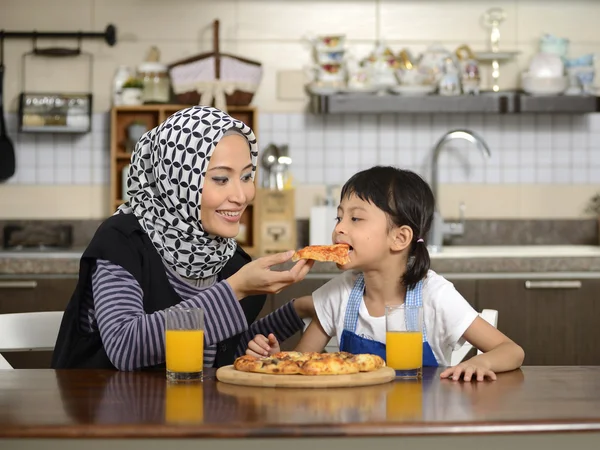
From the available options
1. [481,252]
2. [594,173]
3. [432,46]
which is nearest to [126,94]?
[432,46]

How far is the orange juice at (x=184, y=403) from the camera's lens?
4.02 ft

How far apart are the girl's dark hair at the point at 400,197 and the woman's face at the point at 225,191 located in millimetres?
251

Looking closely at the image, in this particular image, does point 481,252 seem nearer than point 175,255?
No

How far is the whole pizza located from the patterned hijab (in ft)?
1.48

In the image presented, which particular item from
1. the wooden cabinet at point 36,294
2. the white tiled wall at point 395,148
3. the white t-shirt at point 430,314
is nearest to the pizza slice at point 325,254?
the white t-shirt at point 430,314

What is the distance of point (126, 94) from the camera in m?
4.00

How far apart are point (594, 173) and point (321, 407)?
10.6ft

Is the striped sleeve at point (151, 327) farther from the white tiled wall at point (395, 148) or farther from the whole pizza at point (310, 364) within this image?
the white tiled wall at point (395, 148)

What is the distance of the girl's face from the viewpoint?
1.99 meters

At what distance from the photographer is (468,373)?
158 cm

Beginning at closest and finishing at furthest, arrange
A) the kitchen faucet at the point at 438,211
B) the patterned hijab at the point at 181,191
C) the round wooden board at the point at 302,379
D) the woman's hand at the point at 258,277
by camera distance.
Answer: the round wooden board at the point at 302,379
the woman's hand at the point at 258,277
the patterned hijab at the point at 181,191
the kitchen faucet at the point at 438,211

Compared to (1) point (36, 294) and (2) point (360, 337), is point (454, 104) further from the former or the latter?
(2) point (360, 337)

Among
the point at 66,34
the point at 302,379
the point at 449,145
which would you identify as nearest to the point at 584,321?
the point at 449,145

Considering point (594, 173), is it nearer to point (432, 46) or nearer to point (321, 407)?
point (432, 46)
